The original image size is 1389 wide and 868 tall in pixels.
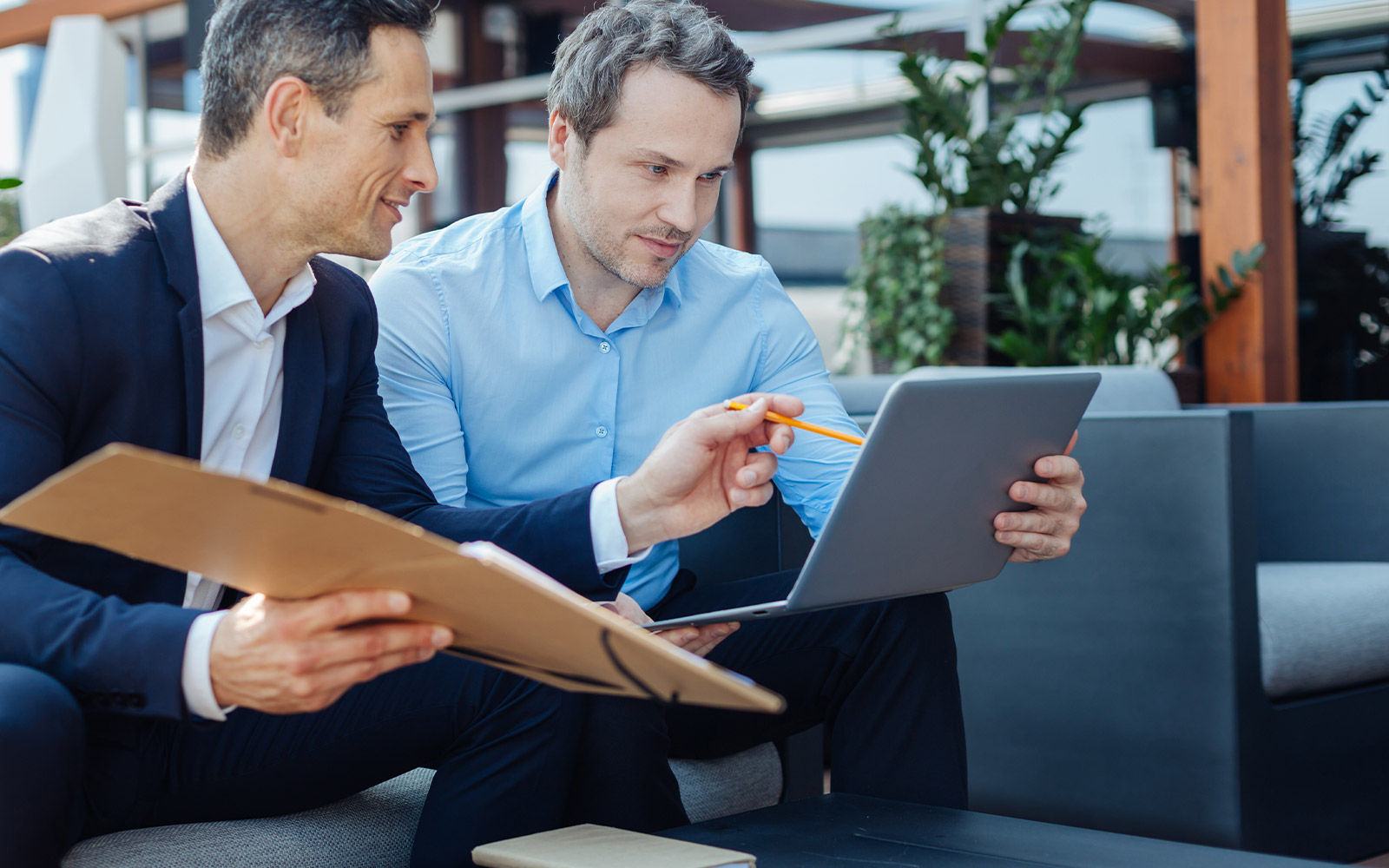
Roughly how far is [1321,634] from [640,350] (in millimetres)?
1211

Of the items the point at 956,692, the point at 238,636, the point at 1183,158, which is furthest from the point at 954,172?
the point at 238,636

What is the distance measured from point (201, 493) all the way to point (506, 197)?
5.99 meters

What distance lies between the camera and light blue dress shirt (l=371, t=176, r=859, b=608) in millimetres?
1647

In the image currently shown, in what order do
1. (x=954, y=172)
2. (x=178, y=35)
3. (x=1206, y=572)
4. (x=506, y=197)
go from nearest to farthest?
(x=1206, y=572) < (x=954, y=172) < (x=506, y=197) < (x=178, y=35)

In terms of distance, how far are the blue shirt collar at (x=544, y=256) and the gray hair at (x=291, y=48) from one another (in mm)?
519

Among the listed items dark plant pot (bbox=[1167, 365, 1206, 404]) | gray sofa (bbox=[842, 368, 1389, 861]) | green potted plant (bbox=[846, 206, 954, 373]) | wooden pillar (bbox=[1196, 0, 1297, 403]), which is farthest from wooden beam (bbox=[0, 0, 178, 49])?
gray sofa (bbox=[842, 368, 1389, 861])

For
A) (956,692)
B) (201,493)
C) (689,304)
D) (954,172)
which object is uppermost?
(954,172)

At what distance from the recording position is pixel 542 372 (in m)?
1.72

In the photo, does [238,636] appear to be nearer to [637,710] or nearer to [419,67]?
[637,710]

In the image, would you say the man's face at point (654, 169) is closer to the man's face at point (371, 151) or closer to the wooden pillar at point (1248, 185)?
the man's face at point (371, 151)

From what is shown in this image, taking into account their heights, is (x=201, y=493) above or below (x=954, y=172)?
below

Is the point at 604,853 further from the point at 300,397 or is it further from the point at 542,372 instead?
the point at 542,372

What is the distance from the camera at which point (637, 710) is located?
131 cm

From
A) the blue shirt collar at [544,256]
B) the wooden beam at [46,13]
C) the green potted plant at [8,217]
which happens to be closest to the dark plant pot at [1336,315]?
the blue shirt collar at [544,256]
